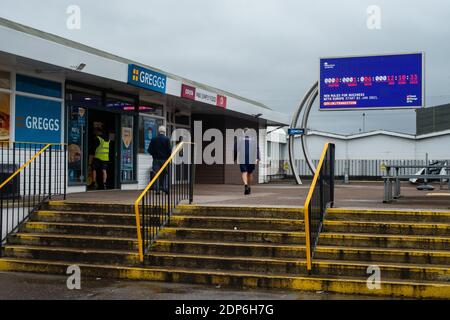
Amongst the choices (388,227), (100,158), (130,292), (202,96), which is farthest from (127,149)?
(388,227)

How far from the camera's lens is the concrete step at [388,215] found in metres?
7.96

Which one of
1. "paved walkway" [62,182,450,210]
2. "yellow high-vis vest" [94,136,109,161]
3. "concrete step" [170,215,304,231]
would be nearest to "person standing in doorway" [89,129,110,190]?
"yellow high-vis vest" [94,136,109,161]

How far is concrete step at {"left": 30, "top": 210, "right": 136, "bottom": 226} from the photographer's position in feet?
28.9

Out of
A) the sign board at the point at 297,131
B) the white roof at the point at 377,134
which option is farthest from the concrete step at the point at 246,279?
the white roof at the point at 377,134

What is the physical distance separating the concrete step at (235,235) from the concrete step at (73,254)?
28.0 inches

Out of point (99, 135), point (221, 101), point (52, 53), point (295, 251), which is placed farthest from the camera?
point (221, 101)

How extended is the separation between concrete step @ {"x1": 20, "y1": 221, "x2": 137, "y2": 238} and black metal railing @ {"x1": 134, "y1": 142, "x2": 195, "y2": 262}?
32 cm

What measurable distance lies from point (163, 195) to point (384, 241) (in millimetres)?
3618

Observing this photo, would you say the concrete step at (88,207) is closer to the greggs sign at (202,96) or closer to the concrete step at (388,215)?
the concrete step at (388,215)

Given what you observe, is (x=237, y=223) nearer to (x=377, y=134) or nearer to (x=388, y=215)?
(x=388, y=215)

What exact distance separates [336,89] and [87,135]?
33.8 feet

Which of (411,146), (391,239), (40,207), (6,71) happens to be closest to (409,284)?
(391,239)

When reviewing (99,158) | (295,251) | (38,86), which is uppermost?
(38,86)

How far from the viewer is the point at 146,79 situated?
45.3 feet
